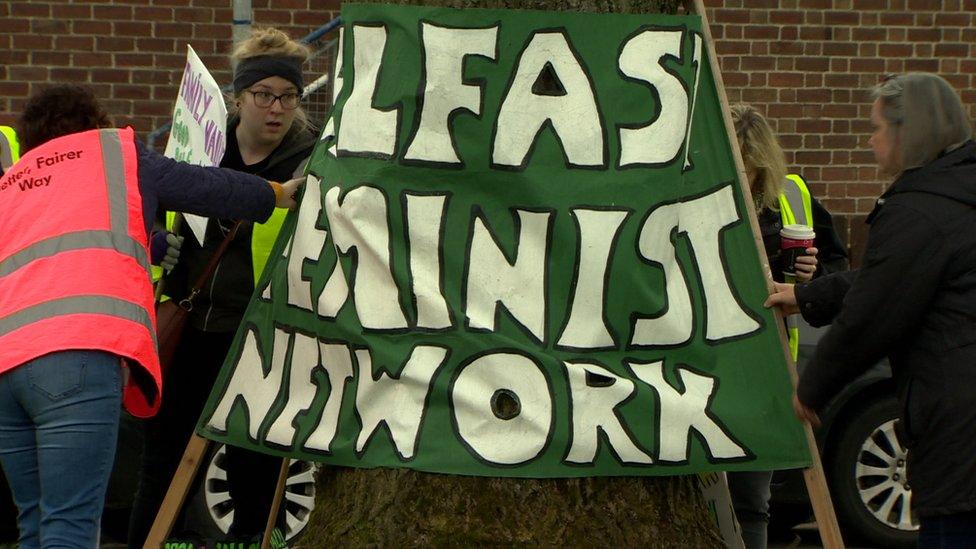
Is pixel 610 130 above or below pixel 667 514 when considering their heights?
above

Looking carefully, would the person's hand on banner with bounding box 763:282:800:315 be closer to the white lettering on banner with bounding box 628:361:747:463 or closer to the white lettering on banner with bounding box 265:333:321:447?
the white lettering on banner with bounding box 628:361:747:463

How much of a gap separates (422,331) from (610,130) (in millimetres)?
708

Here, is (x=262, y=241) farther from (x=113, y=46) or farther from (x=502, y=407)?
(x=113, y=46)

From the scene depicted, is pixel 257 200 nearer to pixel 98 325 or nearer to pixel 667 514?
pixel 98 325

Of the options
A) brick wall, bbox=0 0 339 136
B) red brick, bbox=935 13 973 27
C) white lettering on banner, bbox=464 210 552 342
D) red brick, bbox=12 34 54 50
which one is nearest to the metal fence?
brick wall, bbox=0 0 339 136

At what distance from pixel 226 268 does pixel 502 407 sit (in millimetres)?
1396

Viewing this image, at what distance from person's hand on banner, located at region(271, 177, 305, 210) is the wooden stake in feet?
2.34

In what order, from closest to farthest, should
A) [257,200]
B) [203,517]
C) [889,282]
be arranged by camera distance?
1. [889,282]
2. [257,200]
3. [203,517]

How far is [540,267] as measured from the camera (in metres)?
3.99

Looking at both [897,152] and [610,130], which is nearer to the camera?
[897,152]

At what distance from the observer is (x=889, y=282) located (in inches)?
144

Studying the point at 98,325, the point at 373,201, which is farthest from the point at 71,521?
the point at 373,201

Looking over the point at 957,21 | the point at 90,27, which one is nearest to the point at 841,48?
the point at 957,21

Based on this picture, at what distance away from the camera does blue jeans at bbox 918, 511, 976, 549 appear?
12.0ft
